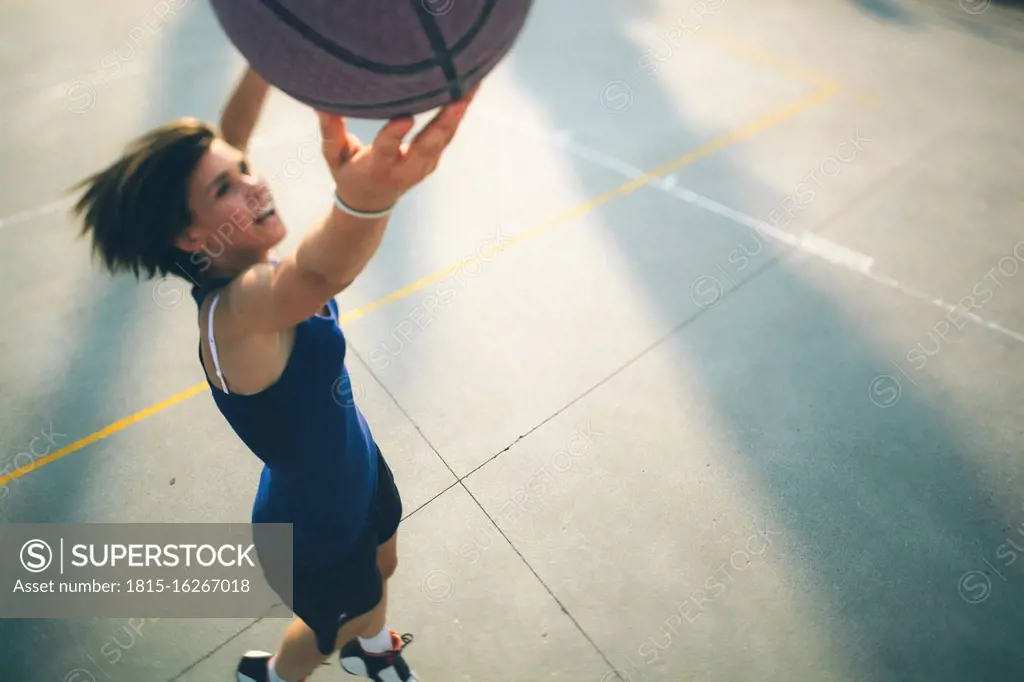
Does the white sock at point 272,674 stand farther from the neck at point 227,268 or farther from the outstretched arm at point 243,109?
the outstretched arm at point 243,109

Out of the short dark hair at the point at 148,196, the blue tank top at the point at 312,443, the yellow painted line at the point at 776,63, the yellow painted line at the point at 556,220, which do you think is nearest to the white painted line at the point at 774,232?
the yellow painted line at the point at 556,220

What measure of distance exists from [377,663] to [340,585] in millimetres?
673

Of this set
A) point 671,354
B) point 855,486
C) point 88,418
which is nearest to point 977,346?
point 855,486

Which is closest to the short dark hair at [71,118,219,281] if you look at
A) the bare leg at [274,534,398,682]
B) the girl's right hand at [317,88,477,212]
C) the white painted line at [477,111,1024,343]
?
the girl's right hand at [317,88,477,212]

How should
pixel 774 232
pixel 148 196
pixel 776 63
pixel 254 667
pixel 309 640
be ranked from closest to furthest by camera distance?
pixel 148 196
pixel 309 640
pixel 254 667
pixel 774 232
pixel 776 63

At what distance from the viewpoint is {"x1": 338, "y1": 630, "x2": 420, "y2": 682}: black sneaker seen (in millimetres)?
2496

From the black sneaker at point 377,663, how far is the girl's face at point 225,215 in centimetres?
167

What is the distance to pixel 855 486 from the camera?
317 centimetres

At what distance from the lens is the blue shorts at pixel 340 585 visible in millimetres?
1989

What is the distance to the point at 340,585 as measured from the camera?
6.65 feet

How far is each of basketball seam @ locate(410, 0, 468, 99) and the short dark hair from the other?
2.18 ft

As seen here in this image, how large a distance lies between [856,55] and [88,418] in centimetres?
713

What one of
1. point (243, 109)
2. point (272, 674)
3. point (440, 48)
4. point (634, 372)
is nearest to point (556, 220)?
point (634, 372)

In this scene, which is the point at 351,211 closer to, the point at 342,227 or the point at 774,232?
the point at 342,227
